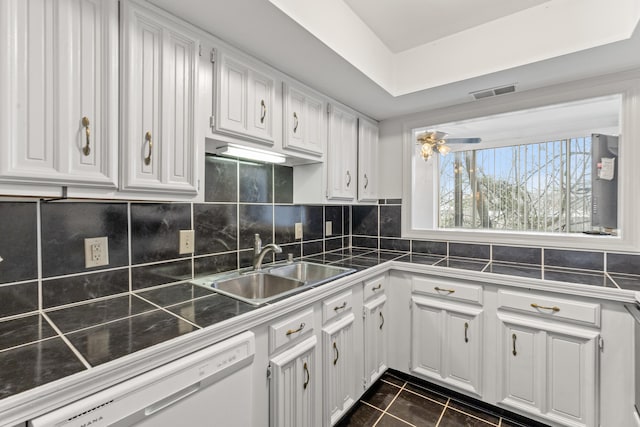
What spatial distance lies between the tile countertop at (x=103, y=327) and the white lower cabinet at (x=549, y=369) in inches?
11.2

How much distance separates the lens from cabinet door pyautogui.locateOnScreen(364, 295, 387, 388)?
6.31ft

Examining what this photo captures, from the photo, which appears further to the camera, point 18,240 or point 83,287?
point 83,287

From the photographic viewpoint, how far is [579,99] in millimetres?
1886

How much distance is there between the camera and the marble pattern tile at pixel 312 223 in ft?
7.75

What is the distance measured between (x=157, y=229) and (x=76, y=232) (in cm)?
32

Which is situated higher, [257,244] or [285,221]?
[285,221]

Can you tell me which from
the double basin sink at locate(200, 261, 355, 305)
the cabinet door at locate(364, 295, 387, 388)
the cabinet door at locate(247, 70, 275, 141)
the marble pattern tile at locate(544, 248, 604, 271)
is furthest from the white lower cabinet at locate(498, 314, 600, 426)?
the cabinet door at locate(247, 70, 275, 141)

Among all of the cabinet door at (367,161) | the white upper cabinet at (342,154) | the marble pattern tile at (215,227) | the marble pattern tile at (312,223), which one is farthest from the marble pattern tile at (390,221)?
the marble pattern tile at (215,227)

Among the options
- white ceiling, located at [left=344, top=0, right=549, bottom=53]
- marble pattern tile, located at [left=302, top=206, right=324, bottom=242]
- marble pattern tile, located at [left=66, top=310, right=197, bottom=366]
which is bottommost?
marble pattern tile, located at [left=66, top=310, right=197, bottom=366]

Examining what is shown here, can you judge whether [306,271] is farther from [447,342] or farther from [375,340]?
[447,342]

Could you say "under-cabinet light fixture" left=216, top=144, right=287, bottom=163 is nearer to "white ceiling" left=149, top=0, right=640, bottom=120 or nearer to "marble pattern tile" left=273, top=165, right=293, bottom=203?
"marble pattern tile" left=273, top=165, right=293, bottom=203

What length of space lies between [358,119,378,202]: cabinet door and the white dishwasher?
1.67m

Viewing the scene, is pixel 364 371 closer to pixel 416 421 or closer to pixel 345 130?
pixel 416 421

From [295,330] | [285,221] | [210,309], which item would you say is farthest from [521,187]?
[210,309]
